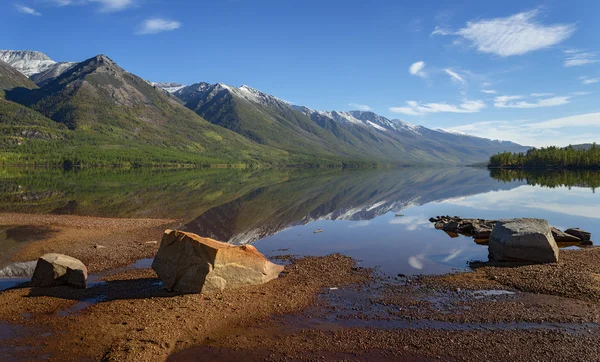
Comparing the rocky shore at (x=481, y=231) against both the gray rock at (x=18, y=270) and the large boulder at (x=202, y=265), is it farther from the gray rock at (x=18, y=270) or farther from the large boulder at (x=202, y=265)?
the gray rock at (x=18, y=270)

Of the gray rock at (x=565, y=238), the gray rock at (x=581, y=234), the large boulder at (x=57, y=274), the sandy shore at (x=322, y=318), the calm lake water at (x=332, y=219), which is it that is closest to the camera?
the sandy shore at (x=322, y=318)

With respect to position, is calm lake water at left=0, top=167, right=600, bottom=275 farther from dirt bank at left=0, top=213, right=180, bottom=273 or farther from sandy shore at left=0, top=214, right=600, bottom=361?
sandy shore at left=0, top=214, right=600, bottom=361

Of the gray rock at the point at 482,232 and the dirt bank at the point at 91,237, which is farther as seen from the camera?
the gray rock at the point at 482,232

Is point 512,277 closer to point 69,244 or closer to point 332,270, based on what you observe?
point 332,270

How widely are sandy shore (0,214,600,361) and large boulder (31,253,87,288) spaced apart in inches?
24.5

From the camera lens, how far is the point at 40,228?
43094mm

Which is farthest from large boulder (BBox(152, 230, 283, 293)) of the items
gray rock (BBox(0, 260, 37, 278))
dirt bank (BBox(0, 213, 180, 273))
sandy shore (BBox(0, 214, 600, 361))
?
gray rock (BBox(0, 260, 37, 278))

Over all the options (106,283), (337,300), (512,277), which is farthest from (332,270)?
(106,283)

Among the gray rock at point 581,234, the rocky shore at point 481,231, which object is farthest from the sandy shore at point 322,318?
the gray rock at point 581,234

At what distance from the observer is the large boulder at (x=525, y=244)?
28781 mm

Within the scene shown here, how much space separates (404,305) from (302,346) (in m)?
7.26

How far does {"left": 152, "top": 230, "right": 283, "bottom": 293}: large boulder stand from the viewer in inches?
850

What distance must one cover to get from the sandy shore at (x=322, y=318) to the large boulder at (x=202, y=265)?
836mm

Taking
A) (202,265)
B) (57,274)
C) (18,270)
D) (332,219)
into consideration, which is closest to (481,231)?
(332,219)
